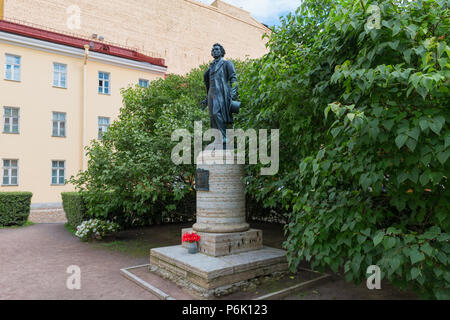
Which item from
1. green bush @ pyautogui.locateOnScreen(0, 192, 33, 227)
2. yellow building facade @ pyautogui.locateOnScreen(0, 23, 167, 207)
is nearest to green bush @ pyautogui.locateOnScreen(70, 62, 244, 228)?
green bush @ pyautogui.locateOnScreen(0, 192, 33, 227)

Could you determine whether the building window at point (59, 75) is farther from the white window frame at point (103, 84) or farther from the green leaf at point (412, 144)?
the green leaf at point (412, 144)

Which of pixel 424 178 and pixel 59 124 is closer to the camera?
pixel 424 178

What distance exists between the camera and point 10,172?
17141 mm

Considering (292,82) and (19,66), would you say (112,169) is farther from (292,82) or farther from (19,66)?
(19,66)

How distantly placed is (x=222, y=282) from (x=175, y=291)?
806mm

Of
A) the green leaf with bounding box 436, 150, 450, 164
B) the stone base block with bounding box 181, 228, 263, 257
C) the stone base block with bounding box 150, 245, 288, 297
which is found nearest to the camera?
the green leaf with bounding box 436, 150, 450, 164

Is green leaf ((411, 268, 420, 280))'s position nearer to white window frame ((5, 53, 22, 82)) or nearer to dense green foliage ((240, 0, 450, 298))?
dense green foliage ((240, 0, 450, 298))

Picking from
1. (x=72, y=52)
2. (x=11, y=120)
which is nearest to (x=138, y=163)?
(x=11, y=120)

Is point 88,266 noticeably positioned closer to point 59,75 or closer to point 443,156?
point 443,156

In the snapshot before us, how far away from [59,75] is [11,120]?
3679 millimetres

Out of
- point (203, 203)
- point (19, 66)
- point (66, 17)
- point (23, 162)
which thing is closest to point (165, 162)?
point (203, 203)

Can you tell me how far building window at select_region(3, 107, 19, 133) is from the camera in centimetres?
1711

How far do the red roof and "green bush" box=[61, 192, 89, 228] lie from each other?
10571 millimetres

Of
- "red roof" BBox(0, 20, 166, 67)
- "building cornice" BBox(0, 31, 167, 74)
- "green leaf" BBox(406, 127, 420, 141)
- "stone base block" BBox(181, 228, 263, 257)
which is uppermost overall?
"red roof" BBox(0, 20, 166, 67)
